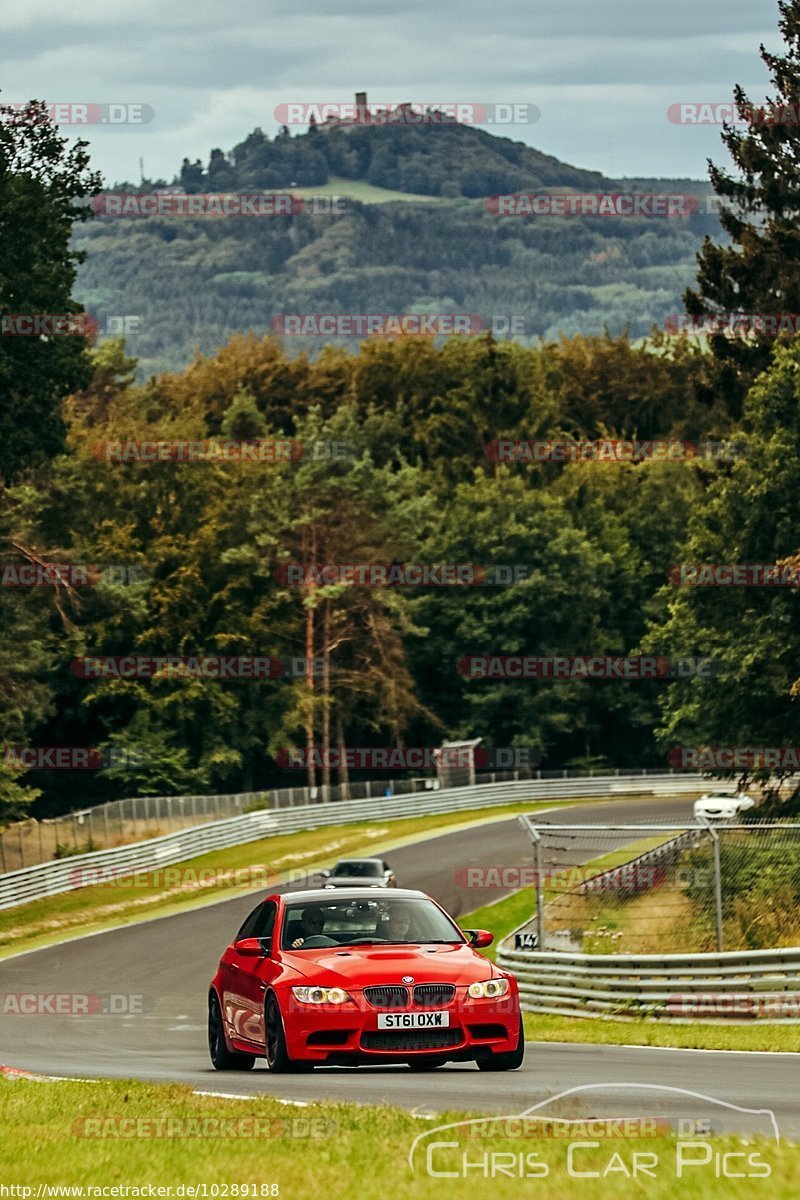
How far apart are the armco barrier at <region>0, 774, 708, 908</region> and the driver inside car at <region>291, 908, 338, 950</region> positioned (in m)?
35.2

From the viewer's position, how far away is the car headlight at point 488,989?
13.9m

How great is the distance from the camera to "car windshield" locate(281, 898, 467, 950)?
14836 millimetres

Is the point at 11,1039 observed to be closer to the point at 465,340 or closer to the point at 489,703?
the point at 489,703

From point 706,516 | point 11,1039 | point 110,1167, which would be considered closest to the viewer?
point 110,1167

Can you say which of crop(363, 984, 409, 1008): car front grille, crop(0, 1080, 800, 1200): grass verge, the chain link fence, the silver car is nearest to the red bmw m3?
crop(363, 984, 409, 1008): car front grille

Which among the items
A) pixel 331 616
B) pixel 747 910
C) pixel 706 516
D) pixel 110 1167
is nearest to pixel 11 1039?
pixel 747 910

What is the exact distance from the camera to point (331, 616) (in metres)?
84.9

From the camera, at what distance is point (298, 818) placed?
67.5 m

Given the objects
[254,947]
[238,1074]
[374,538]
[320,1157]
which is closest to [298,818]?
[374,538]

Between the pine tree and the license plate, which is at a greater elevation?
the pine tree

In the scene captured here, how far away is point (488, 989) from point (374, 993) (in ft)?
2.69

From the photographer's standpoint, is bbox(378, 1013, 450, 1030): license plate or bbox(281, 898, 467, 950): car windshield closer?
bbox(378, 1013, 450, 1030): license plate

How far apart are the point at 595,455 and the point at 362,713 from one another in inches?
755

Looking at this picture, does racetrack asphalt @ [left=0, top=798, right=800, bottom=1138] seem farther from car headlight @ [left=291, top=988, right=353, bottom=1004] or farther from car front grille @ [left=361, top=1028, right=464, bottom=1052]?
car headlight @ [left=291, top=988, right=353, bottom=1004]
